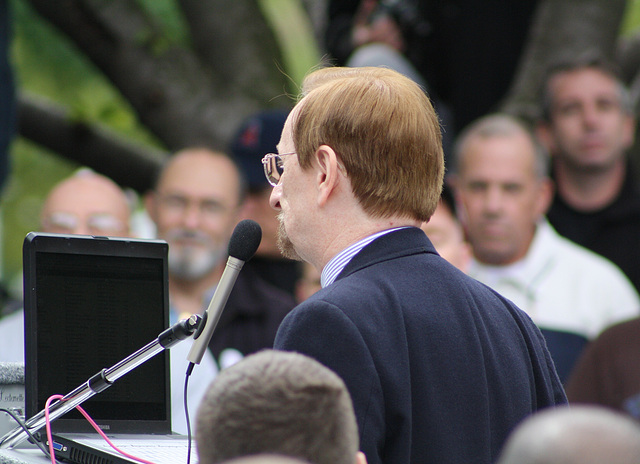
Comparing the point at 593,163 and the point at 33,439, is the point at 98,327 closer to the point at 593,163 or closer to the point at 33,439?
the point at 33,439

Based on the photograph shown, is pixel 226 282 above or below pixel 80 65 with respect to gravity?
below

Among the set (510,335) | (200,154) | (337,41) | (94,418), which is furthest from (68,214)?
(510,335)

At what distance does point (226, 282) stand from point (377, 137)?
461 millimetres

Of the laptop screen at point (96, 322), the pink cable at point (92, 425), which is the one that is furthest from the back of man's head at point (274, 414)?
the laptop screen at point (96, 322)

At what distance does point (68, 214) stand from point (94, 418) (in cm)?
313

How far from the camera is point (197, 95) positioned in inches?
278

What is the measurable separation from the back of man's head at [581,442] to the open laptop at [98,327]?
148 centimetres

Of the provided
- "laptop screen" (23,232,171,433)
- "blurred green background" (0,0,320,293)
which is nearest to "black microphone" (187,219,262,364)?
"laptop screen" (23,232,171,433)

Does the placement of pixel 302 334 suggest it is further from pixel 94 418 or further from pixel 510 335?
pixel 94 418

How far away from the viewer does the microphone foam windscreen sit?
236 centimetres

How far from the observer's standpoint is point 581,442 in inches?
46.3

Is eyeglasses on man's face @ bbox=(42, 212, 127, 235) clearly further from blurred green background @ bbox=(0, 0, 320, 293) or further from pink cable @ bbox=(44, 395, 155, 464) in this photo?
pink cable @ bbox=(44, 395, 155, 464)

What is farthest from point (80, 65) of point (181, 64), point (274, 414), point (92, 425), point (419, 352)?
point (274, 414)

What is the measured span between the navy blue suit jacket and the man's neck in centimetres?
382
